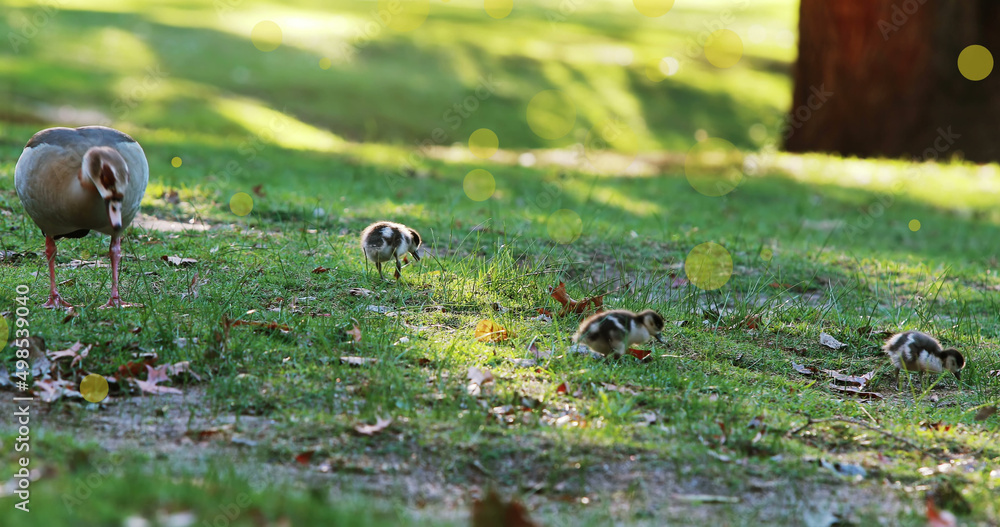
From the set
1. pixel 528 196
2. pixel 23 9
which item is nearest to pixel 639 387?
pixel 528 196

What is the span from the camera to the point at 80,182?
19.3 ft

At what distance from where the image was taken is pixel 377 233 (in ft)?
22.4

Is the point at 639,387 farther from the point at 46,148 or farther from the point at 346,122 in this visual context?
the point at 346,122

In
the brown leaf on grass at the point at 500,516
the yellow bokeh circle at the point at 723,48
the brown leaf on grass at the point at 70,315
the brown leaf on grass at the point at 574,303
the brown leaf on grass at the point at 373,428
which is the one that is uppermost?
the yellow bokeh circle at the point at 723,48

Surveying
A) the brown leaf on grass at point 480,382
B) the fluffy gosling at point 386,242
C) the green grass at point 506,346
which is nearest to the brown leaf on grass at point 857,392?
the green grass at point 506,346

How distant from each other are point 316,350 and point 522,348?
1.33 meters

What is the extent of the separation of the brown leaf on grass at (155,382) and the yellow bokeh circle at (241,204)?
4249 millimetres

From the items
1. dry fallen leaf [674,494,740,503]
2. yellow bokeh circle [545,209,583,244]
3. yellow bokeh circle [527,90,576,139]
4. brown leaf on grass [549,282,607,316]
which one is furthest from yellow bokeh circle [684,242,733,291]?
yellow bokeh circle [527,90,576,139]

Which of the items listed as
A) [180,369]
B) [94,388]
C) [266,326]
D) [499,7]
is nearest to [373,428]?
[180,369]

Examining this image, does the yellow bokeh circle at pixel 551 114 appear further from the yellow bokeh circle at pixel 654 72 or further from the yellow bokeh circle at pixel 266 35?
the yellow bokeh circle at pixel 266 35

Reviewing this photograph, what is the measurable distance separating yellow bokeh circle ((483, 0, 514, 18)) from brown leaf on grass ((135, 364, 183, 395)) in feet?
102

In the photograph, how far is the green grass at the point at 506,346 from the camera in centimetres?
428

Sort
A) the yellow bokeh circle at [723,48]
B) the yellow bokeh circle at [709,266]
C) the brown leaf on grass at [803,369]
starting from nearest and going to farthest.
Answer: the brown leaf on grass at [803,369] < the yellow bokeh circle at [709,266] < the yellow bokeh circle at [723,48]

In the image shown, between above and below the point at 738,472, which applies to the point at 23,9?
above
